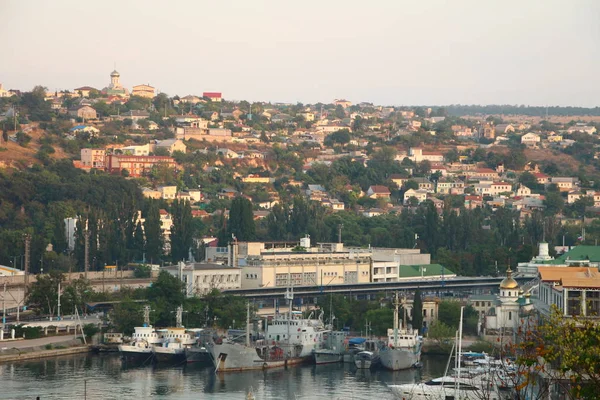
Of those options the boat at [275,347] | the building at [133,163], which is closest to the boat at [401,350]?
the boat at [275,347]

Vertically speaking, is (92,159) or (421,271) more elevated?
(92,159)

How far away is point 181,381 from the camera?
3859cm

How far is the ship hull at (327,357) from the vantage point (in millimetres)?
43094

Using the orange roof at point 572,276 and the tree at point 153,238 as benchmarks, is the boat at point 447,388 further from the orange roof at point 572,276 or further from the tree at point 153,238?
the tree at point 153,238

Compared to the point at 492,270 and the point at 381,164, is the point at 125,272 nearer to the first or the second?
the point at 492,270

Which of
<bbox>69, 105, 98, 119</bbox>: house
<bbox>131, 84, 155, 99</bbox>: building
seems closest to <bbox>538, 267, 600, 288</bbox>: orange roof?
<bbox>69, 105, 98, 119</bbox>: house

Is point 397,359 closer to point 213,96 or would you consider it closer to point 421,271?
point 421,271

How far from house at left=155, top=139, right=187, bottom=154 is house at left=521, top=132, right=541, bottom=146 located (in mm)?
38774

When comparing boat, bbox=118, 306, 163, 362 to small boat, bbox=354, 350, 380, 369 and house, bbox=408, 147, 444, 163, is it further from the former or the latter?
house, bbox=408, 147, 444, 163

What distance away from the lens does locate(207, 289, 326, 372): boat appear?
41062 mm

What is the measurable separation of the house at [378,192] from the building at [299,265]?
3331 cm

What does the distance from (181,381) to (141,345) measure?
5.45m

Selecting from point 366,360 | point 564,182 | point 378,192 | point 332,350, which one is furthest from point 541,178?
point 366,360

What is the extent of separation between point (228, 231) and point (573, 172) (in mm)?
53046
